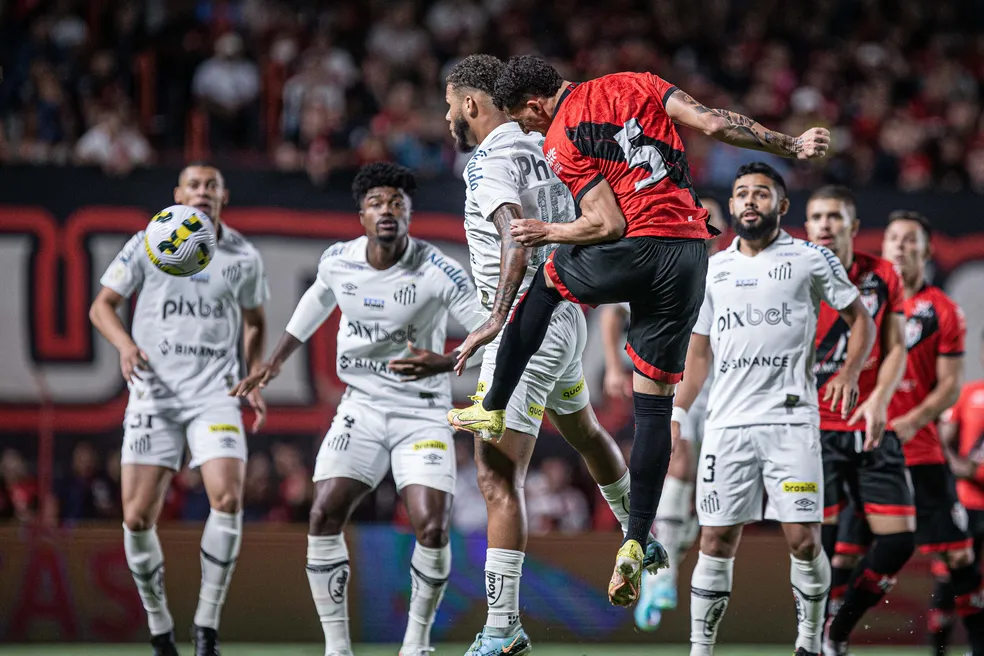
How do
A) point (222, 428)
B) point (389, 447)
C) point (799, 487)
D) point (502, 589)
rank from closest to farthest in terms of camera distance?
point (502, 589) < point (799, 487) < point (389, 447) < point (222, 428)

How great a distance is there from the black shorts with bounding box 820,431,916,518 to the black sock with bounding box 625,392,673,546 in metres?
2.59

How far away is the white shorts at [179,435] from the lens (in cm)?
739

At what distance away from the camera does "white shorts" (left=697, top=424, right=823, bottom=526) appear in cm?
673

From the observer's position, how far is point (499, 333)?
5660 millimetres

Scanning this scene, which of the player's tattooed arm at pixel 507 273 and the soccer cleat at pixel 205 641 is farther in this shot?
the soccer cleat at pixel 205 641

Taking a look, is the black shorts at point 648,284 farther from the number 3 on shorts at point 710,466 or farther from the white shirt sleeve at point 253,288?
the white shirt sleeve at point 253,288

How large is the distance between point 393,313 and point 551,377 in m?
1.46

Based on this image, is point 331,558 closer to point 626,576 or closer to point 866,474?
point 626,576

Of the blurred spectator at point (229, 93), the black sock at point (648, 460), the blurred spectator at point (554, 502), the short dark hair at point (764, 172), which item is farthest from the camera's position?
the blurred spectator at point (229, 93)

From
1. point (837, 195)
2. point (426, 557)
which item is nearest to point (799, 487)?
point (837, 195)

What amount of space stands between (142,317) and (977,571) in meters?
6.05

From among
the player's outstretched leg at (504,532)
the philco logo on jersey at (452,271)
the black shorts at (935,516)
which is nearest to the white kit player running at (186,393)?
the philco logo on jersey at (452,271)

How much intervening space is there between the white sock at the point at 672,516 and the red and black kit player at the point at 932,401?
5.42 ft

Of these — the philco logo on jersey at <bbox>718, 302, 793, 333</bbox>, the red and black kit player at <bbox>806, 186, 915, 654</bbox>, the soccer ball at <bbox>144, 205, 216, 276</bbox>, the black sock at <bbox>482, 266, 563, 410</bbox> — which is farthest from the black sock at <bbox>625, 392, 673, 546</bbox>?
the soccer ball at <bbox>144, 205, 216, 276</bbox>
